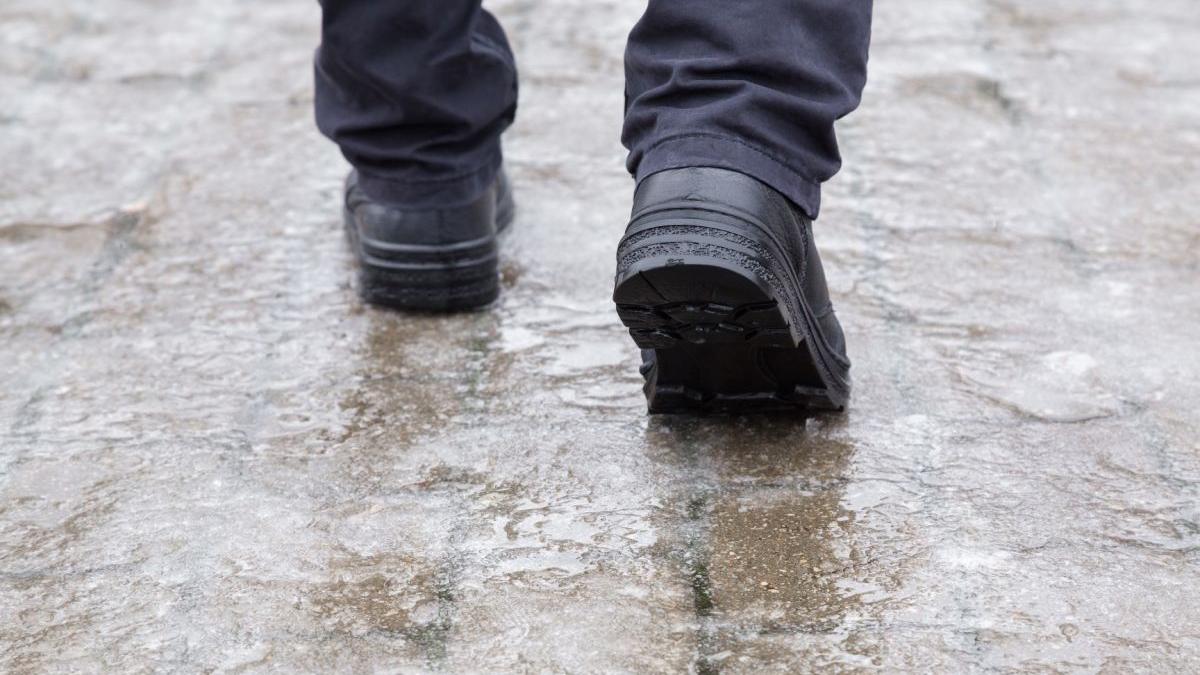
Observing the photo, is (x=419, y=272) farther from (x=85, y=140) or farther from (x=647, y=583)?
(x=85, y=140)

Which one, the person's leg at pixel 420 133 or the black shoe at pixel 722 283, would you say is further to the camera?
the person's leg at pixel 420 133

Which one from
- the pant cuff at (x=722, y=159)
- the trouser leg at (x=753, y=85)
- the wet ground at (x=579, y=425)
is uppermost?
the trouser leg at (x=753, y=85)

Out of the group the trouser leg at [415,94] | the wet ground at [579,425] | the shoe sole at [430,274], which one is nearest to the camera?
the wet ground at [579,425]

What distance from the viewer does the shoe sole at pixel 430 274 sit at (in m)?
1.90

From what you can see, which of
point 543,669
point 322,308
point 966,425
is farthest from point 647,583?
point 322,308

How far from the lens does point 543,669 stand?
1.22 meters

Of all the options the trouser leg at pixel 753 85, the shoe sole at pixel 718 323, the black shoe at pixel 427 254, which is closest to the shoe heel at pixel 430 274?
the black shoe at pixel 427 254

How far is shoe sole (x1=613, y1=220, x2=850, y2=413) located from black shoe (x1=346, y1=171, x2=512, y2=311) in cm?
42

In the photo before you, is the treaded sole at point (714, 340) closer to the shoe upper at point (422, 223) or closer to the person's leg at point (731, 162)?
the person's leg at point (731, 162)

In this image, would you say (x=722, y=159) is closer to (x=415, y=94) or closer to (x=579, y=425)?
(x=579, y=425)

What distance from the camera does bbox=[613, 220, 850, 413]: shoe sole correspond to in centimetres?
129

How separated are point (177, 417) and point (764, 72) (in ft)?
2.81

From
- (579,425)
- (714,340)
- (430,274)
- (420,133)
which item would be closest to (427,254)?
(430,274)

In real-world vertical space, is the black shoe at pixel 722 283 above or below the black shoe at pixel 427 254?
above
